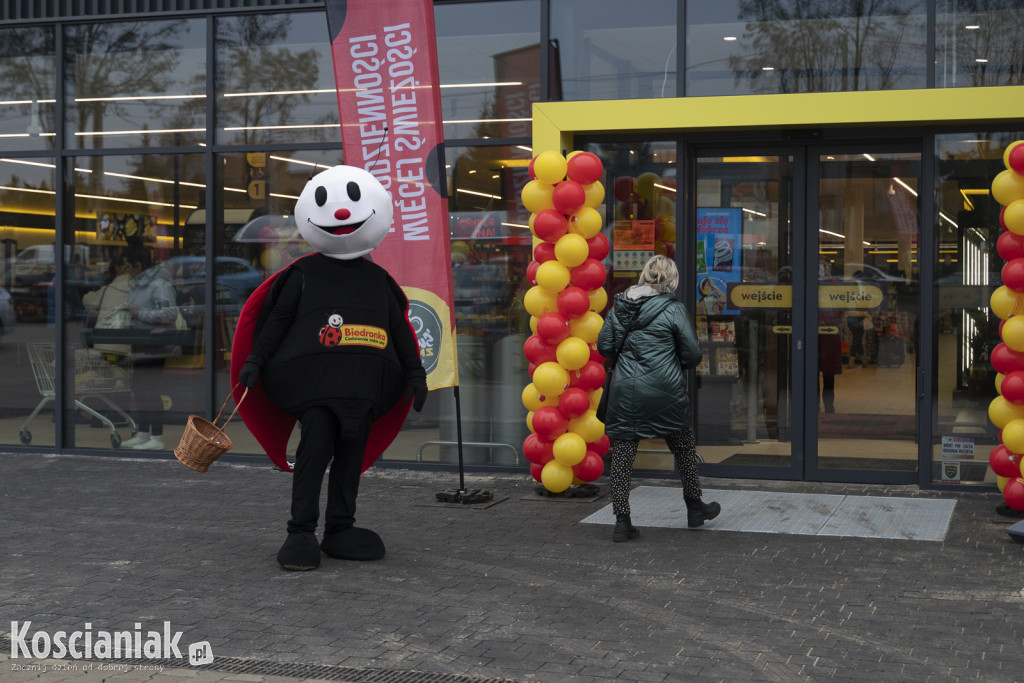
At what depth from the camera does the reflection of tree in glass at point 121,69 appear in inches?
426

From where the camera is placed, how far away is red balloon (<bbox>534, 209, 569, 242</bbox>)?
840cm

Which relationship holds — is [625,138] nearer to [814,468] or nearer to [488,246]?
[488,246]

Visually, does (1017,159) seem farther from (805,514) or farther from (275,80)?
(275,80)

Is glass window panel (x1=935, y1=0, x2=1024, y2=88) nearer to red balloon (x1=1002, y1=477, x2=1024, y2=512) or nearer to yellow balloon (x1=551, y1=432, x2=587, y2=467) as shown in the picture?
red balloon (x1=1002, y1=477, x2=1024, y2=512)

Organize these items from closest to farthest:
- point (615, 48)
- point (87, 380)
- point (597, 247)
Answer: point (597, 247)
point (615, 48)
point (87, 380)

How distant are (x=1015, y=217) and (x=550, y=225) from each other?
3.12 m

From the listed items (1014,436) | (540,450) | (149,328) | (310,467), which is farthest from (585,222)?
(149,328)

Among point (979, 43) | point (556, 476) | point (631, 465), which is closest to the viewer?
point (631, 465)

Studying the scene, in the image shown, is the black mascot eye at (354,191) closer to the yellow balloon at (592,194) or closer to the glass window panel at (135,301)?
the yellow balloon at (592,194)

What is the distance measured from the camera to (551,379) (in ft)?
27.2

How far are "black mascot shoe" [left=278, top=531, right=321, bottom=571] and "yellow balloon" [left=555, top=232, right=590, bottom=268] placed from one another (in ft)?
9.65

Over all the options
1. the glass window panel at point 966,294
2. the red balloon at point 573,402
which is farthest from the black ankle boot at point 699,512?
the glass window panel at point 966,294

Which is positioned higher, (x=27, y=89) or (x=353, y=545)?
(x=27, y=89)

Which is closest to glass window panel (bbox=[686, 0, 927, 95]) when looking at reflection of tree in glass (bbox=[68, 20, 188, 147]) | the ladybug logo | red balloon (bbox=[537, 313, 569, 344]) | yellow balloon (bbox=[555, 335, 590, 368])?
red balloon (bbox=[537, 313, 569, 344])
